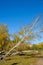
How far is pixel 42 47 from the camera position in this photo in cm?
6869

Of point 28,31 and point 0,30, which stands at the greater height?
point 0,30

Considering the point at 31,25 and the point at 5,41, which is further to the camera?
the point at 5,41

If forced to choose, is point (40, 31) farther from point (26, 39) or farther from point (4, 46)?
point (4, 46)

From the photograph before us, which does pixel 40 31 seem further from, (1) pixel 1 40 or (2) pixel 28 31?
(1) pixel 1 40

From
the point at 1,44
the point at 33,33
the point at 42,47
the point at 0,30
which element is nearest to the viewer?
the point at 33,33

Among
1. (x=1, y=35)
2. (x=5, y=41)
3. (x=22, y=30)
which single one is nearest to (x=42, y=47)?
(x=5, y=41)

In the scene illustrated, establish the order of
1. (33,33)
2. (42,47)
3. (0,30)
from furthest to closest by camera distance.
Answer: (42,47) < (0,30) < (33,33)

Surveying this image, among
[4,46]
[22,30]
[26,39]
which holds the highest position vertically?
[4,46]

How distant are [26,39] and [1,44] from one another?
25315mm

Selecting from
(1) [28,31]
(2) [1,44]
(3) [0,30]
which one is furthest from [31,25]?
(2) [1,44]

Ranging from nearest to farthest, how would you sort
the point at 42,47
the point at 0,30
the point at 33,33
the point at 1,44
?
the point at 33,33 < the point at 0,30 < the point at 1,44 < the point at 42,47

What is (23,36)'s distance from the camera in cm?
1062

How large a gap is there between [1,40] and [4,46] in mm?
1528

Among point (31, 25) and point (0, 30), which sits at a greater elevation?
point (0, 30)
